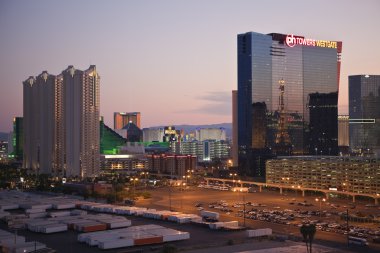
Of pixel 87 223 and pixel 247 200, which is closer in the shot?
pixel 87 223

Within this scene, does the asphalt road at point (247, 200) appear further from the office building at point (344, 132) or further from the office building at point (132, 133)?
the office building at point (132, 133)

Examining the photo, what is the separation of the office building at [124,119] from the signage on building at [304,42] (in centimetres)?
7000

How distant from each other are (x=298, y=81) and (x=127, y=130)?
57700mm

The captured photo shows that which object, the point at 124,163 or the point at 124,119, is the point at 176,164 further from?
the point at 124,119

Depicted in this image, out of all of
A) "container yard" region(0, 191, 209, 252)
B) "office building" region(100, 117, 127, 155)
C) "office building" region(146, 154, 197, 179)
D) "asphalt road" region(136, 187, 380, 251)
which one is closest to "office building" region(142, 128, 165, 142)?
"office building" region(100, 117, 127, 155)

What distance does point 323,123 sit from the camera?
5197cm

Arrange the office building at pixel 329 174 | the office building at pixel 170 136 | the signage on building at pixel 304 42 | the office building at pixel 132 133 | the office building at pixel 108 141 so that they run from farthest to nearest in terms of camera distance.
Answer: the office building at pixel 132 133
the office building at pixel 170 136
the office building at pixel 108 141
the signage on building at pixel 304 42
the office building at pixel 329 174

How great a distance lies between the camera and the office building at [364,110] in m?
80.2

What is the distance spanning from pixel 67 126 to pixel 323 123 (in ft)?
76.6

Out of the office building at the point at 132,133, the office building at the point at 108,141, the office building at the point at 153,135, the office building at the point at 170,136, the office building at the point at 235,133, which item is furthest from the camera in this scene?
the office building at the point at 153,135

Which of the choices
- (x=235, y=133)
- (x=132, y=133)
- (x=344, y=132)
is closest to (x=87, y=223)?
(x=235, y=133)

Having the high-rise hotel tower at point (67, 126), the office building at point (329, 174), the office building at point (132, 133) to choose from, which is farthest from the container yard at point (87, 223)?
the office building at point (132, 133)

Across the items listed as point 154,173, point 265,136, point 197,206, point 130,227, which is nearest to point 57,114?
point 154,173

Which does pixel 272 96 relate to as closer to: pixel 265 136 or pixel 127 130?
pixel 265 136
